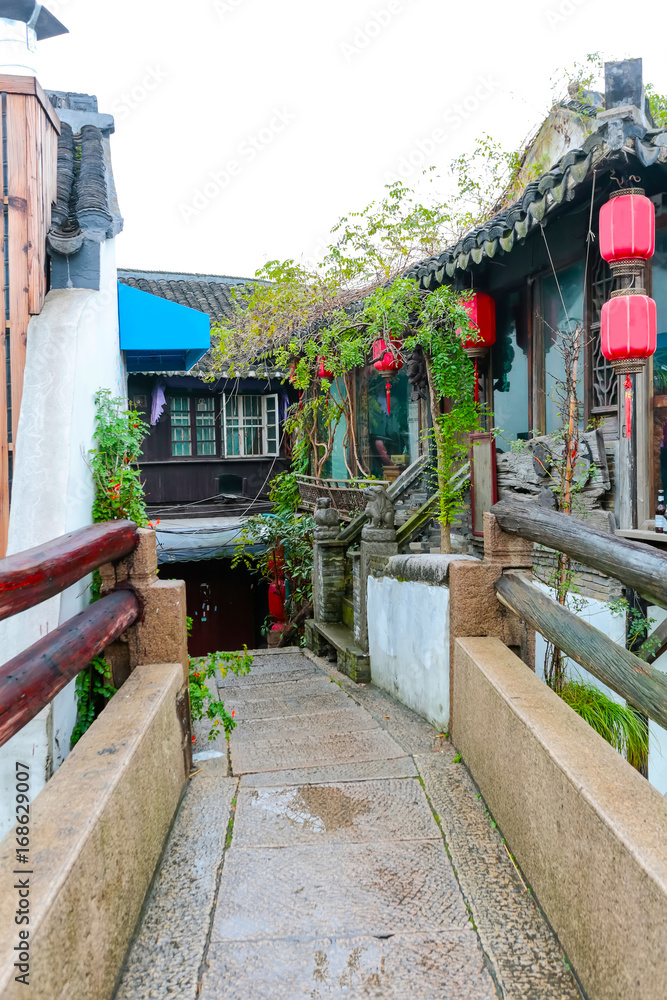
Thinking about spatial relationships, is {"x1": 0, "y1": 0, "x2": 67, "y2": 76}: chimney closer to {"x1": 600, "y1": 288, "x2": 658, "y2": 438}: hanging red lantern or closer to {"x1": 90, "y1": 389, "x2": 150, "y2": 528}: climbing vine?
{"x1": 90, "y1": 389, "x2": 150, "y2": 528}: climbing vine

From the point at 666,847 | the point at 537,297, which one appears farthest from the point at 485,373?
the point at 666,847

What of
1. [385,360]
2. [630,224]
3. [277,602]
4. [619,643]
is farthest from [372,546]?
[277,602]

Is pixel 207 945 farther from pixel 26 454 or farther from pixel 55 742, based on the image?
pixel 26 454

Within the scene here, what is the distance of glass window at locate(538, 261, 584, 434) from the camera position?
7.23 meters

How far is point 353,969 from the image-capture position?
7.24 feet

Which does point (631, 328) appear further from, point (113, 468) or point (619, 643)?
point (113, 468)

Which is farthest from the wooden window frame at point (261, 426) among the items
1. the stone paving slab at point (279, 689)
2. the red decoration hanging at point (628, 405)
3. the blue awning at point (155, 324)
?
the red decoration hanging at point (628, 405)

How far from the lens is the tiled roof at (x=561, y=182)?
16.9 feet

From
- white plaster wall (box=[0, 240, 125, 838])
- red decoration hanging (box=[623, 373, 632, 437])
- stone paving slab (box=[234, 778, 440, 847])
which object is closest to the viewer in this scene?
stone paving slab (box=[234, 778, 440, 847])

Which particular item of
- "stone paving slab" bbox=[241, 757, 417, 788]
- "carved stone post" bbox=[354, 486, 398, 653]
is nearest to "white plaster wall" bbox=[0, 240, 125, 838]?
"stone paving slab" bbox=[241, 757, 417, 788]

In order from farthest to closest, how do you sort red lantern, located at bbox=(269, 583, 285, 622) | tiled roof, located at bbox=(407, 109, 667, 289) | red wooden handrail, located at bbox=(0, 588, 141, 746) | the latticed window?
red lantern, located at bbox=(269, 583, 285, 622)
the latticed window
tiled roof, located at bbox=(407, 109, 667, 289)
red wooden handrail, located at bbox=(0, 588, 141, 746)

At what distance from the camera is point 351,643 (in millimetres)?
7445

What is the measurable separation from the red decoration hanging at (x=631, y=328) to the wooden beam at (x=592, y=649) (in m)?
2.77

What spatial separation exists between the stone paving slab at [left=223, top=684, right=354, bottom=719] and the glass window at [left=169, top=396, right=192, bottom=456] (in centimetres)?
882
